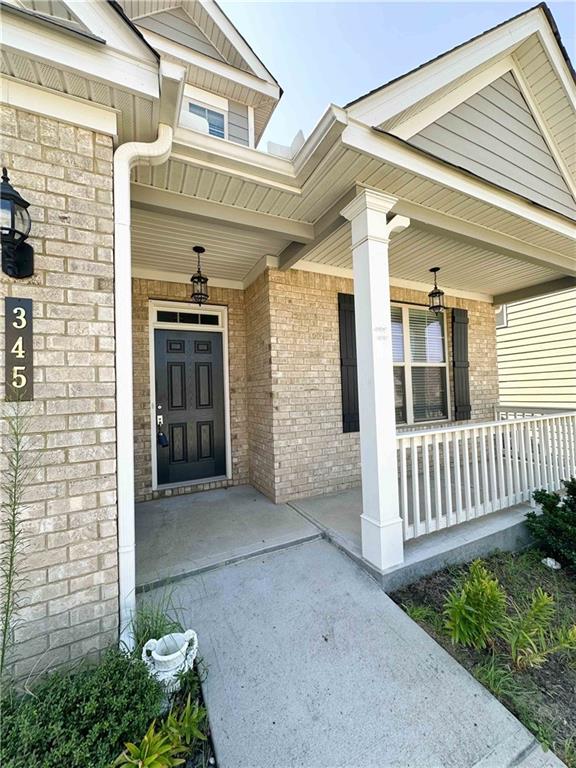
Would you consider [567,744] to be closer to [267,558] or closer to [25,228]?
[267,558]

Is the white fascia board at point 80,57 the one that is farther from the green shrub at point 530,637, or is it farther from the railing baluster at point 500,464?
the railing baluster at point 500,464

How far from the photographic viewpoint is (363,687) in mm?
1493

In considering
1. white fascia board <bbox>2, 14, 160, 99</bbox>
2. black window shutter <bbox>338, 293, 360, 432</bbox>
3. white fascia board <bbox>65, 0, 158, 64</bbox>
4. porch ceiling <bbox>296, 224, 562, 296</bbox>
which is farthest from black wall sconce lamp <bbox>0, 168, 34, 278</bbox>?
black window shutter <bbox>338, 293, 360, 432</bbox>

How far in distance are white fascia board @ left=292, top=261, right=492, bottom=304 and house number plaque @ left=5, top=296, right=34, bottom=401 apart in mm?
2846

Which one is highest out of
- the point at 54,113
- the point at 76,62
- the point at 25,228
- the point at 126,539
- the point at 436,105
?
the point at 436,105

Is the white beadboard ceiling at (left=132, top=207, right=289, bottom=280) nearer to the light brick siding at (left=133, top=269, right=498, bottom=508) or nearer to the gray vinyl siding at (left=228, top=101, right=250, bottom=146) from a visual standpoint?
the light brick siding at (left=133, top=269, right=498, bottom=508)

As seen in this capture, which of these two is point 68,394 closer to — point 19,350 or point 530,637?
point 19,350

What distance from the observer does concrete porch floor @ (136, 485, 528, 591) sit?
232 centimetres

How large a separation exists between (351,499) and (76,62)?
3868 mm

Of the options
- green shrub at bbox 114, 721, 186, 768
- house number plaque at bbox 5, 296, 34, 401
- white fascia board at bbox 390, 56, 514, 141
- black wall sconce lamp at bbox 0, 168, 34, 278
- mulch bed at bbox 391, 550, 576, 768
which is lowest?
mulch bed at bbox 391, 550, 576, 768

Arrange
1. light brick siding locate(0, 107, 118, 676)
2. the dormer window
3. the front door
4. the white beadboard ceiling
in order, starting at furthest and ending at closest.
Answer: the dormer window → the front door → the white beadboard ceiling → light brick siding locate(0, 107, 118, 676)

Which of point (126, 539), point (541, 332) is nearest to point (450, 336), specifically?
point (541, 332)

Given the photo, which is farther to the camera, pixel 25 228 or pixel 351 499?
pixel 351 499

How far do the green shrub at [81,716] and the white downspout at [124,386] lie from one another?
0.93 ft
